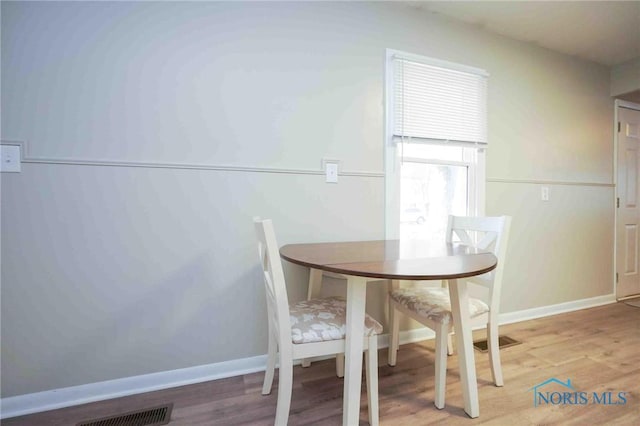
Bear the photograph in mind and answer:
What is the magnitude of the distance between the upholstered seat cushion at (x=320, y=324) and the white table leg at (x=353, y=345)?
0.20 ft

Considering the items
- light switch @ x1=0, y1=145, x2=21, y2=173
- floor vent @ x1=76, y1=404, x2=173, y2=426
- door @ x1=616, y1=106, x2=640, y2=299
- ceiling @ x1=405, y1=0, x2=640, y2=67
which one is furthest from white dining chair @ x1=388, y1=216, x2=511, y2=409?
door @ x1=616, y1=106, x2=640, y2=299

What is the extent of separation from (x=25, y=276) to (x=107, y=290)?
344 mm

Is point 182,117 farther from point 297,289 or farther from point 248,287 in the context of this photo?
point 297,289

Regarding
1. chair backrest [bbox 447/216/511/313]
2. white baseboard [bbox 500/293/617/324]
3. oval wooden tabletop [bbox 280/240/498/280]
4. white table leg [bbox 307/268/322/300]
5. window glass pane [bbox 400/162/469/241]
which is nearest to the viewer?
oval wooden tabletop [bbox 280/240/498/280]

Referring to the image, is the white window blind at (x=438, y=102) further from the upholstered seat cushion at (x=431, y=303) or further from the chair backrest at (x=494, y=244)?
the upholstered seat cushion at (x=431, y=303)

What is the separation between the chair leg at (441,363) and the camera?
4.33 feet

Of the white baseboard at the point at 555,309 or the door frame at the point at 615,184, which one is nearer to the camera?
the white baseboard at the point at 555,309

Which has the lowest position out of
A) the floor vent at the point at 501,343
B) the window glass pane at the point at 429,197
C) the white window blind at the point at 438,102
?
the floor vent at the point at 501,343

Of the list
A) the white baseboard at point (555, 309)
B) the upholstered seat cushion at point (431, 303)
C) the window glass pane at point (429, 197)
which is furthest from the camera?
the white baseboard at point (555, 309)

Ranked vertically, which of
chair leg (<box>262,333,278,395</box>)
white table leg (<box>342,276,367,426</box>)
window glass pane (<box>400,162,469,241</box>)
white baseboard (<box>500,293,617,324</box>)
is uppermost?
window glass pane (<box>400,162,469,241</box>)

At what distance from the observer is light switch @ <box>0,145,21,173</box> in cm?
133

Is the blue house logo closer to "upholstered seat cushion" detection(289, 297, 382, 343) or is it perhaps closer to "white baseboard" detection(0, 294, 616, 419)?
"white baseboard" detection(0, 294, 616, 419)

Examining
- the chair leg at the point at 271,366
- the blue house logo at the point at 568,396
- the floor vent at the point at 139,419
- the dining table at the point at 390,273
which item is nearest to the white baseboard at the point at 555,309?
the blue house logo at the point at 568,396

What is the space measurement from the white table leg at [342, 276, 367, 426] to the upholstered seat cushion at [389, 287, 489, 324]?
1.52 feet
